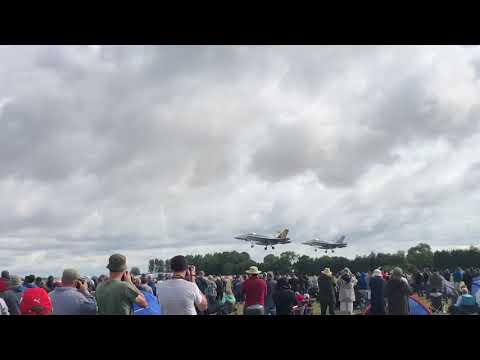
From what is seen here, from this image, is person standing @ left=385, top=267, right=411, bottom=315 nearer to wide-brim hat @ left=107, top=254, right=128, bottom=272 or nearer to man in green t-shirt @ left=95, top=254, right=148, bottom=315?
man in green t-shirt @ left=95, top=254, right=148, bottom=315

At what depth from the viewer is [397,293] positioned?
32.2ft

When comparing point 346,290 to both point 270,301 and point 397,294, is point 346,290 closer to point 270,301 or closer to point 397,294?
point 270,301

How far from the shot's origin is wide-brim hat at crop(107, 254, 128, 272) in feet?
16.5

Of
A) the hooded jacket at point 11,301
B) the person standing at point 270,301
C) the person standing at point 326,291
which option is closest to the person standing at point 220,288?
the person standing at point 270,301

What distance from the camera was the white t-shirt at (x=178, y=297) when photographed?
207 inches

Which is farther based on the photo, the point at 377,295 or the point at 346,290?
the point at 346,290

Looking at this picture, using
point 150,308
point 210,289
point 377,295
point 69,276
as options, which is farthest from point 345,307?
point 69,276

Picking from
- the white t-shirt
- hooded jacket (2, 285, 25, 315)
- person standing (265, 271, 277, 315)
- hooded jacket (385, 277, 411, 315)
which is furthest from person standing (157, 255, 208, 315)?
person standing (265, 271, 277, 315)

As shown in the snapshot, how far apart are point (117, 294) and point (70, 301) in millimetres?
445
